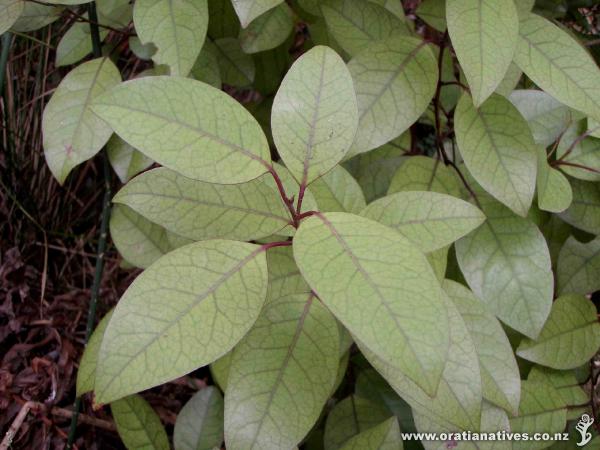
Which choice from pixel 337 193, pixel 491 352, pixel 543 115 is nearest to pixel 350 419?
pixel 491 352

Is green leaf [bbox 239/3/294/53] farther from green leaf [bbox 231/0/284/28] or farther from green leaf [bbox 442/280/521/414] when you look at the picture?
green leaf [bbox 442/280/521/414]

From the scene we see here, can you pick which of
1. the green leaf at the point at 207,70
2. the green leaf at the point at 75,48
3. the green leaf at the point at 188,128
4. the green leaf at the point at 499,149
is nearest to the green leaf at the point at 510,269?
the green leaf at the point at 499,149

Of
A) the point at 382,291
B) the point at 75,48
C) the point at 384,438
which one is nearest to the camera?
the point at 382,291

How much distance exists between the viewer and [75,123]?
0.89 metres

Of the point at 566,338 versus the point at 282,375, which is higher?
the point at 282,375

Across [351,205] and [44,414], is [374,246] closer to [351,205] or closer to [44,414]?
[351,205]

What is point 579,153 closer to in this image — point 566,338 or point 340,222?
point 566,338

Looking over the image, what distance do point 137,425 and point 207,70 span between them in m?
0.63

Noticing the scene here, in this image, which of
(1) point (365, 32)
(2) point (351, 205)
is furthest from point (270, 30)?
(2) point (351, 205)

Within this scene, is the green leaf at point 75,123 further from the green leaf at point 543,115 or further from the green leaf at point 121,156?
the green leaf at point 543,115

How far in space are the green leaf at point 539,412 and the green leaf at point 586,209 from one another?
29 centimetres

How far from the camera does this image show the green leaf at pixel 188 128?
0.61 metres

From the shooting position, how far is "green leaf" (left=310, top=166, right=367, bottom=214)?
84 cm

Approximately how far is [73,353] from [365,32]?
98cm
